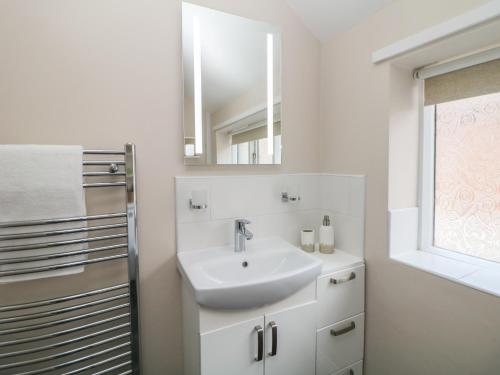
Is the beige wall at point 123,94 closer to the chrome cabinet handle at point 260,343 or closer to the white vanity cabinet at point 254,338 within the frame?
the white vanity cabinet at point 254,338

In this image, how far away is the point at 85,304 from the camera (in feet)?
3.39

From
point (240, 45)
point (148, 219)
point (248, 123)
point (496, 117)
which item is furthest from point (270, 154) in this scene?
point (496, 117)

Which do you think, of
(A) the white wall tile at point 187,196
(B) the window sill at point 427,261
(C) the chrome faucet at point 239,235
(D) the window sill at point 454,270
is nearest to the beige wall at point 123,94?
(A) the white wall tile at point 187,196

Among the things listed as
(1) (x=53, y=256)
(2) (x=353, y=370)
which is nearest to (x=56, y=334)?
(1) (x=53, y=256)

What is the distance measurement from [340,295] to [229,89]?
1198 millimetres

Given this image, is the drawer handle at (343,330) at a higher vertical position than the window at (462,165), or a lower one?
lower

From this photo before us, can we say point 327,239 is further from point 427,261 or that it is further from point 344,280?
point 427,261

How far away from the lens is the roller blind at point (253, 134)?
4.59ft

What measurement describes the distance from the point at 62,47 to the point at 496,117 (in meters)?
1.85

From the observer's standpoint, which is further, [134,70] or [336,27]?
[336,27]

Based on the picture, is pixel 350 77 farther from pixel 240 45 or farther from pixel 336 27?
pixel 240 45

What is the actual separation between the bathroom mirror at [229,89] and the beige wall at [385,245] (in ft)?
1.23

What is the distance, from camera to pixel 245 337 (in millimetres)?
1018

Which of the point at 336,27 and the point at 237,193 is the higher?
the point at 336,27
